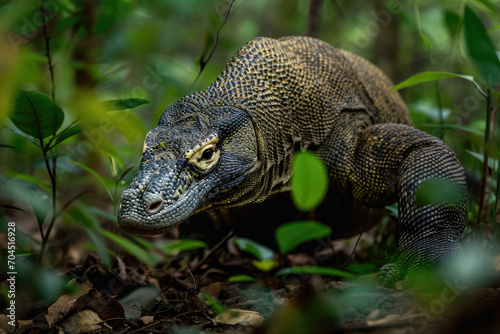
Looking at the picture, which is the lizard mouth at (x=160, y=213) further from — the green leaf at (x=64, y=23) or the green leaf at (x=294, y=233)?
the green leaf at (x=64, y=23)

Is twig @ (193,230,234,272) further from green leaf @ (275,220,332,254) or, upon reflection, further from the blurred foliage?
green leaf @ (275,220,332,254)

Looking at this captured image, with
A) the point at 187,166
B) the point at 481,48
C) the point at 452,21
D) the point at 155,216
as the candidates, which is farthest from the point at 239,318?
the point at 452,21

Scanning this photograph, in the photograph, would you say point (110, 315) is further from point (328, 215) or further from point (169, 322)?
point (328, 215)

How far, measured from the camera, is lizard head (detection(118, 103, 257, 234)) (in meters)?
2.18

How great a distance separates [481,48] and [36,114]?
2.27 meters

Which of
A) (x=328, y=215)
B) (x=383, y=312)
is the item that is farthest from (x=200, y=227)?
(x=383, y=312)

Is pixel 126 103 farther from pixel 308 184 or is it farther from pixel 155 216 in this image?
pixel 308 184

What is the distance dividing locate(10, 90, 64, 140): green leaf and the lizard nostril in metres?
0.67

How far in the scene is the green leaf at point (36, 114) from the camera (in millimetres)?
2209

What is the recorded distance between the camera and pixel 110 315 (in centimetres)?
219

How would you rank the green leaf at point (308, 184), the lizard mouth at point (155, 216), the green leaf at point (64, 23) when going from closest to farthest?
the green leaf at point (308, 184), the lizard mouth at point (155, 216), the green leaf at point (64, 23)

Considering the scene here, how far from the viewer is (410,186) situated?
9.09ft

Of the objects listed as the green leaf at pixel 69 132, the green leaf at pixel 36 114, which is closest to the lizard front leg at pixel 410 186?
the green leaf at pixel 69 132

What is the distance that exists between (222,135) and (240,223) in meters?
1.15
